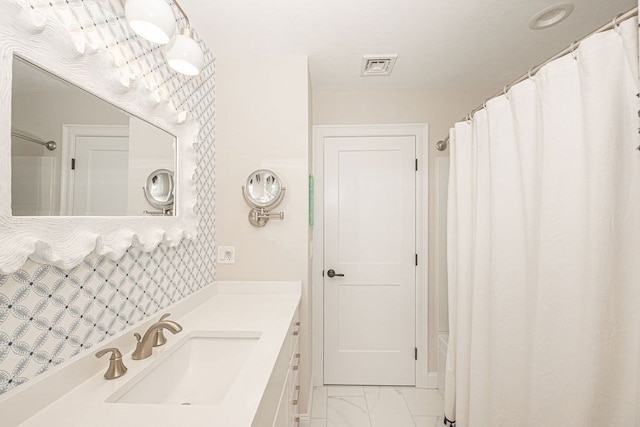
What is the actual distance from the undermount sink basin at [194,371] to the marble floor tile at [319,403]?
3.91 feet

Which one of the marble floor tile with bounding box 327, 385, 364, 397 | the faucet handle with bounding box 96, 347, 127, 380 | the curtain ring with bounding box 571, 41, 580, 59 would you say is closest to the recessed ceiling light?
the curtain ring with bounding box 571, 41, 580, 59

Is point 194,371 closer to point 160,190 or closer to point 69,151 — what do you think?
point 160,190

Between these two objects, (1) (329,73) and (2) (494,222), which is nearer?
(2) (494,222)

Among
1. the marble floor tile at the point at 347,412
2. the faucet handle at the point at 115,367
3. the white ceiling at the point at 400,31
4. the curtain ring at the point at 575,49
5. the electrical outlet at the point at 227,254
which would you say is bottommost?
the marble floor tile at the point at 347,412

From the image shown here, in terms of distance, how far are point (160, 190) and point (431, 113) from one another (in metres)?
2.11

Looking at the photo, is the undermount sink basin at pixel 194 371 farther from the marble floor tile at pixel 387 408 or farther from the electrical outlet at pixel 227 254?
the marble floor tile at pixel 387 408

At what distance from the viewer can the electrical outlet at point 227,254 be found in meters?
1.84

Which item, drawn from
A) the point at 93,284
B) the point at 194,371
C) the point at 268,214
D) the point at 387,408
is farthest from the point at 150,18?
the point at 387,408

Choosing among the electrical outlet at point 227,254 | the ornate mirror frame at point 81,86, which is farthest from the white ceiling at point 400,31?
the electrical outlet at point 227,254

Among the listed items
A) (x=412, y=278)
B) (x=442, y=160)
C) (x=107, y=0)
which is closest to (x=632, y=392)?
(x=412, y=278)

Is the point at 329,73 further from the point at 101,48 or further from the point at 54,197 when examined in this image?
the point at 54,197

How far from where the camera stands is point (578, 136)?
3.15 ft

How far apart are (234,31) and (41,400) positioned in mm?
1741

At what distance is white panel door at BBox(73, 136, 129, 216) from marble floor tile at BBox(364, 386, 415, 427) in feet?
6.64
